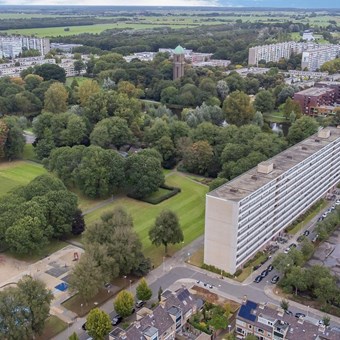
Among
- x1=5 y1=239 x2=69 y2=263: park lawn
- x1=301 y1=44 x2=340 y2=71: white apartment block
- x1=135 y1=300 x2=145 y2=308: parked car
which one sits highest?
x1=301 y1=44 x2=340 y2=71: white apartment block

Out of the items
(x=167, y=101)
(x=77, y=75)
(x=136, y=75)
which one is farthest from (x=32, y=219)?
(x=77, y=75)

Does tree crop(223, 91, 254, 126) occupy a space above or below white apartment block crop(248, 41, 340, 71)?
below

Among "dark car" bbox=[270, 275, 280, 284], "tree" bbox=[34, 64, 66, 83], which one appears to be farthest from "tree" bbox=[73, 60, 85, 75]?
"dark car" bbox=[270, 275, 280, 284]

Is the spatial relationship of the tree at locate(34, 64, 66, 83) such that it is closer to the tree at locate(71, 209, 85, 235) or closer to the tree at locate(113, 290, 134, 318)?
the tree at locate(71, 209, 85, 235)

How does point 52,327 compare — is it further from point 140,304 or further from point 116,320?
point 140,304

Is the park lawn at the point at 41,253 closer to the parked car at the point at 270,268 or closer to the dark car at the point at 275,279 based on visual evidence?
the parked car at the point at 270,268

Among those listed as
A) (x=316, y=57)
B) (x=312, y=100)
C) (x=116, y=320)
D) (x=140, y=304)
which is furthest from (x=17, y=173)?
(x=316, y=57)

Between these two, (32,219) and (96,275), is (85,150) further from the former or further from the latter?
(96,275)

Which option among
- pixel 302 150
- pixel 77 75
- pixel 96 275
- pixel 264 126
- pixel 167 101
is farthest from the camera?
pixel 77 75
